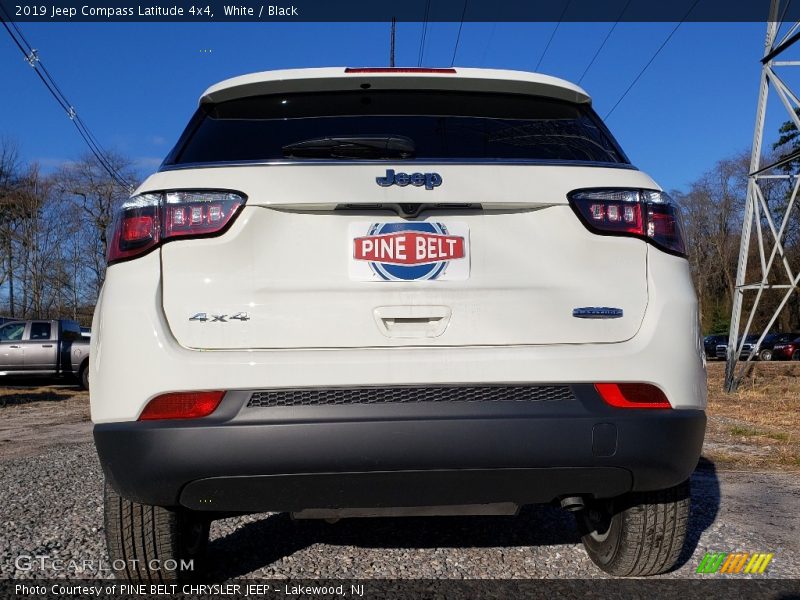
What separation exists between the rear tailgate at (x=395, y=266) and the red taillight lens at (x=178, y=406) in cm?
15

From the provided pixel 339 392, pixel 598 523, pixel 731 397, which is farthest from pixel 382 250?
pixel 731 397

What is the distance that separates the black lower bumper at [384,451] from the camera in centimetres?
198

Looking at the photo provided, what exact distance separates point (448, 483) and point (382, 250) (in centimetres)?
71

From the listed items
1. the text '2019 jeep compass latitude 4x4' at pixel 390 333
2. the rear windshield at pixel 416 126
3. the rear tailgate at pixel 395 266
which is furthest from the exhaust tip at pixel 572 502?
the rear windshield at pixel 416 126

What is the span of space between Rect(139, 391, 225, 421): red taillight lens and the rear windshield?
756 mm

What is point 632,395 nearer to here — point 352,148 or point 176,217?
point 352,148

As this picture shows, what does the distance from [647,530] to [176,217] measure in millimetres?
1927

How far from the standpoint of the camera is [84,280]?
42781 millimetres

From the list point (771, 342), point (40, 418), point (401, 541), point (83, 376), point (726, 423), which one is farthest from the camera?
point (771, 342)

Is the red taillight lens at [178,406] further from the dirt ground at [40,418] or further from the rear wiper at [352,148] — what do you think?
the dirt ground at [40,418]

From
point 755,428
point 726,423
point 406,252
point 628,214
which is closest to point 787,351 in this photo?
point 726,423

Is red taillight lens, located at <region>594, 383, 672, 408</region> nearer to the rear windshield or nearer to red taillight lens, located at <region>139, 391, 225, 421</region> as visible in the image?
the rear windshield

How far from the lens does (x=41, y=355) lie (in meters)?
16.2

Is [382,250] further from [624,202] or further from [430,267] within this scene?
[624,202]
